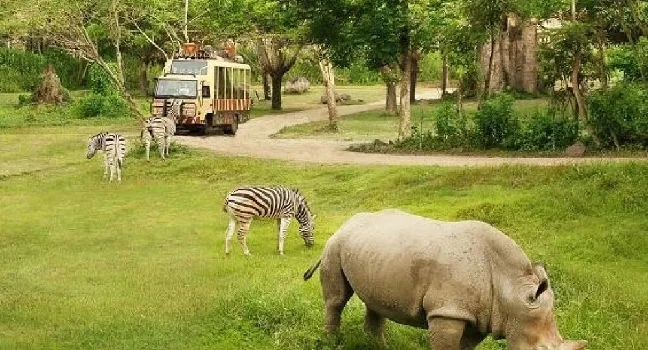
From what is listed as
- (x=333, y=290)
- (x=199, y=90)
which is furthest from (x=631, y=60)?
(x=333, y=290)

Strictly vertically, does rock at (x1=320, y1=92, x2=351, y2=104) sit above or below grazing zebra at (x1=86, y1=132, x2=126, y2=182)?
above

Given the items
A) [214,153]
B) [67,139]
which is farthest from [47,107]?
[214,153]

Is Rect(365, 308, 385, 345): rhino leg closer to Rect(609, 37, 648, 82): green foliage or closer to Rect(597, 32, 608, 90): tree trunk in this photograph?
Rect(609, 37, 648, 82): green foliage

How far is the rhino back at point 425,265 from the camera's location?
7883mm

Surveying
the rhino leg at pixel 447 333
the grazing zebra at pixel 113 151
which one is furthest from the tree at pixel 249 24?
the rhino leg at pixel 447 333

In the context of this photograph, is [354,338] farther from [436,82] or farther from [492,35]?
[436,82]

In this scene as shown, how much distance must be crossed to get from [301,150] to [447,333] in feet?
75.7

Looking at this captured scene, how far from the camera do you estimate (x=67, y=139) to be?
35344 millimetres

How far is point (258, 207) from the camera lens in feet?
53.2

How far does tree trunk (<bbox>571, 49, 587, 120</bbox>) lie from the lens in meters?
26.3

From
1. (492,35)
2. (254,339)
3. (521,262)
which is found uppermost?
(492,35)

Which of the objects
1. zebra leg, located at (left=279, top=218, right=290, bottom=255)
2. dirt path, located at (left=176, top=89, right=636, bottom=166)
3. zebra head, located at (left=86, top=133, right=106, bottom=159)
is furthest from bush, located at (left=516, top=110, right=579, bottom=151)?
zebra leg, located at (left=279, top=218, right=290, bottom=255)

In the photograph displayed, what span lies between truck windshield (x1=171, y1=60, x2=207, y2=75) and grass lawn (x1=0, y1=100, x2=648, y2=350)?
7.32 m

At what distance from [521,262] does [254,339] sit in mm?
3756
